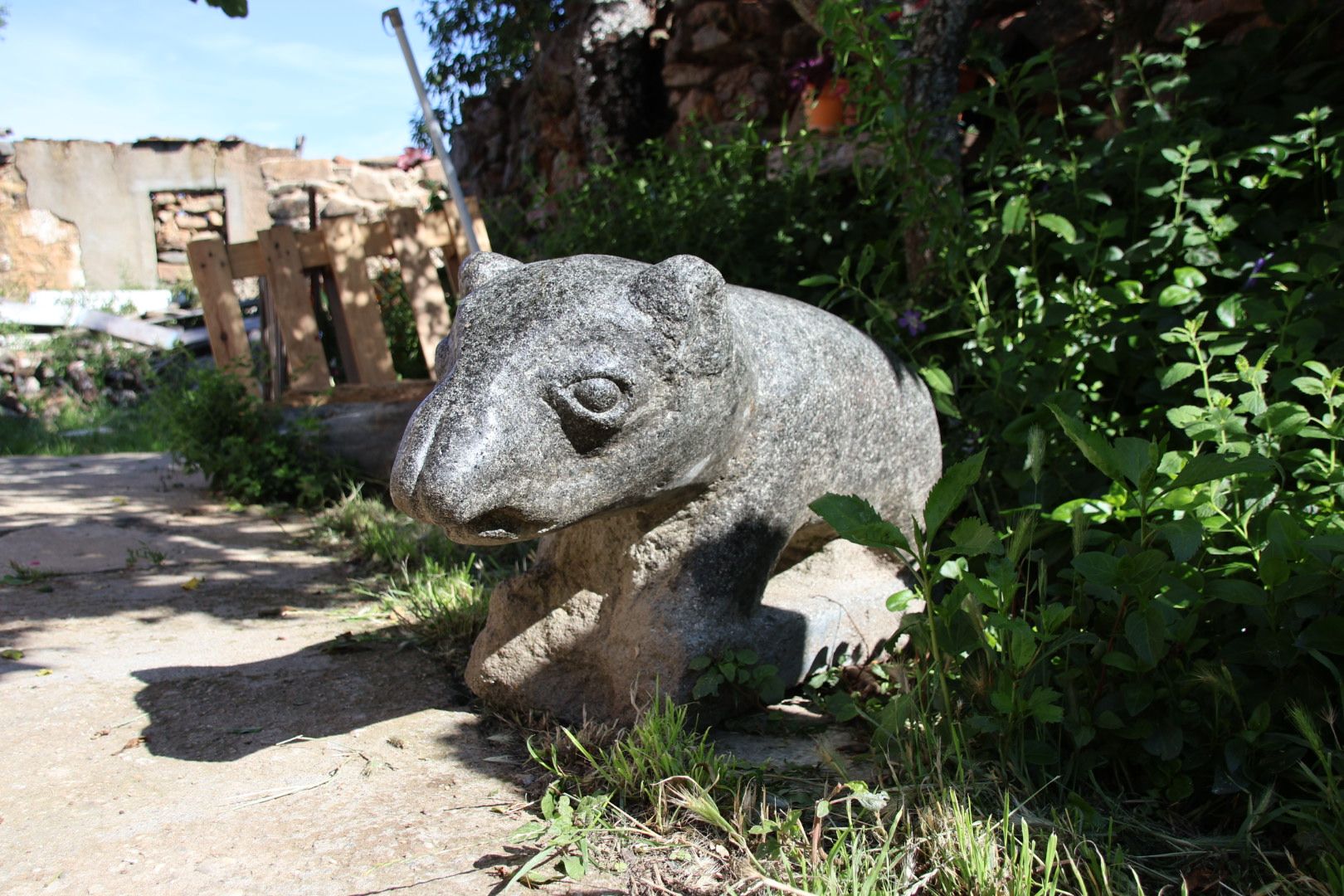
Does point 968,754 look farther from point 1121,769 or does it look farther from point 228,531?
point 228,531

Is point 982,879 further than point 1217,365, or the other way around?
point 1217,365

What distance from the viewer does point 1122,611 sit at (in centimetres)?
193

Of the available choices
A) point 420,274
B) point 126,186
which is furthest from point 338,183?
point 420,274

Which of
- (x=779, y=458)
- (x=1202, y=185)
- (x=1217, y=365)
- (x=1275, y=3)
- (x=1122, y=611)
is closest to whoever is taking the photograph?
(x=1122, y=611)

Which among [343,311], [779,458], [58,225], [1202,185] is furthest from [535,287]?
[58,225]

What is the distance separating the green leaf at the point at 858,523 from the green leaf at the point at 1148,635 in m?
0.44

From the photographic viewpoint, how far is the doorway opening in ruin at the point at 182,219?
555 inches

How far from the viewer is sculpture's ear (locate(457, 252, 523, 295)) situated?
2.21 metres

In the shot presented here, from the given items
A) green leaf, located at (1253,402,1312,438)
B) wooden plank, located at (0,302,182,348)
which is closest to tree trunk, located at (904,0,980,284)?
green leaf, located at (1253,402,1312,438)

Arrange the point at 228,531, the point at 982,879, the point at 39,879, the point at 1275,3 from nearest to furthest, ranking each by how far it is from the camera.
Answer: the point at 982,879 → the point at 39,879 → the point at 1275,3 → the point at 228,531

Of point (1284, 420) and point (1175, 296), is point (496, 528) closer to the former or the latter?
point (1284, 420)

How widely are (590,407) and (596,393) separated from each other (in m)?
0.03

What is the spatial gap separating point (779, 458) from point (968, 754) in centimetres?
75

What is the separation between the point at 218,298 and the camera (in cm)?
587
